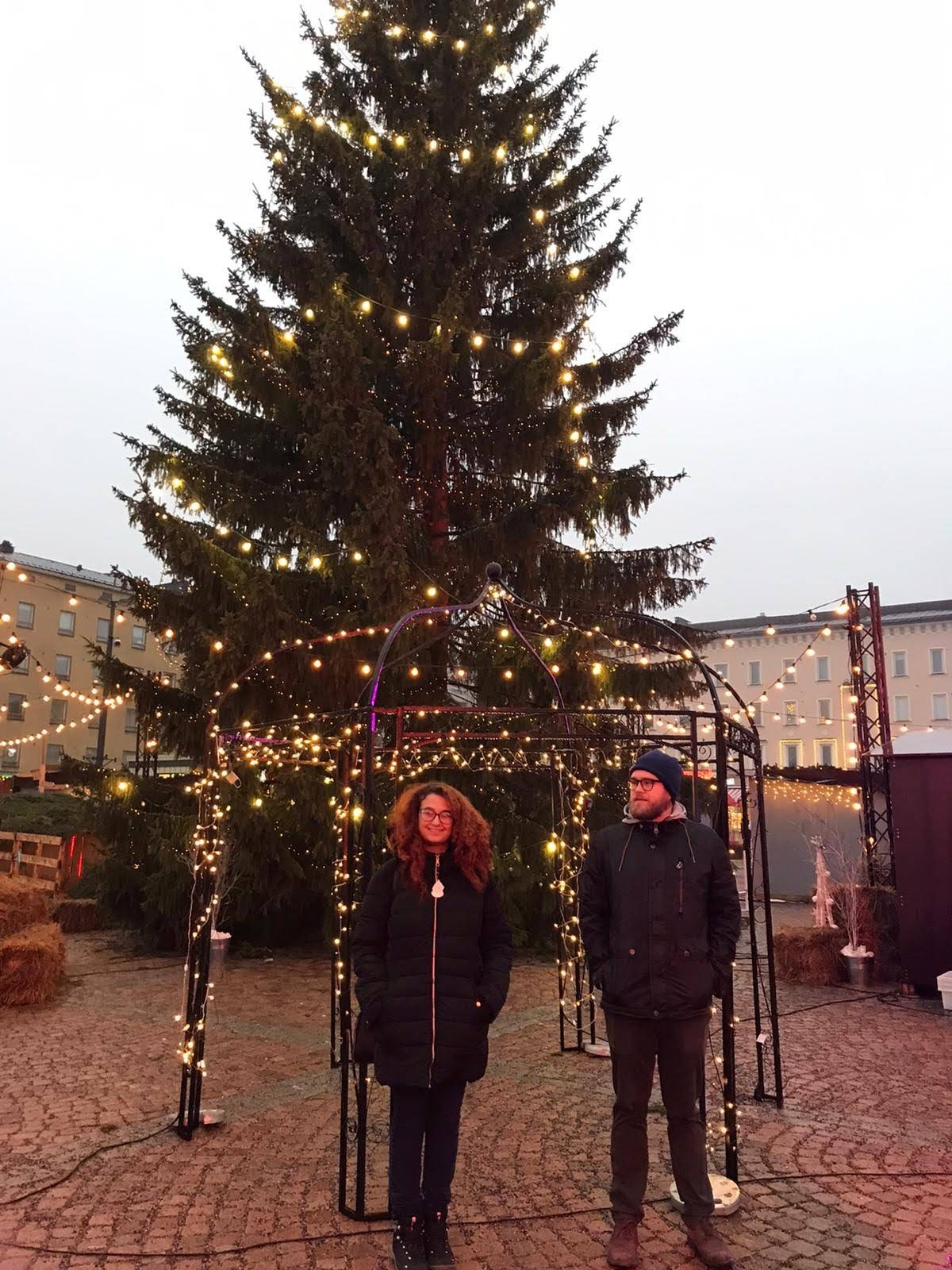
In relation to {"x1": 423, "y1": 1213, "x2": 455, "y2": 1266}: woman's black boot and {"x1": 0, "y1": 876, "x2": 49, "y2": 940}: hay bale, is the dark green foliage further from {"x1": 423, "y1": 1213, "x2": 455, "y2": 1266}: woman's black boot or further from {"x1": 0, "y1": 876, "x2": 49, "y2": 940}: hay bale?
{"x1": 423, "y1": 1213, "x2": 455, "y2": 1266}: woman's black boot

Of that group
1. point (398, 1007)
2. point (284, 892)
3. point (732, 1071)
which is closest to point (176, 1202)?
point (398, 1007)

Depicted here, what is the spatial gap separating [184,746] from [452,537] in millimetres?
4553

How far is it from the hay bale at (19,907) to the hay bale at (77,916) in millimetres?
2604

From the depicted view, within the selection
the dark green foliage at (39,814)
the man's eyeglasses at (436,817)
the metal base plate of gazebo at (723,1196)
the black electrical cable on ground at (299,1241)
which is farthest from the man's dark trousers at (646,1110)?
the dark green foliage at (39,814)

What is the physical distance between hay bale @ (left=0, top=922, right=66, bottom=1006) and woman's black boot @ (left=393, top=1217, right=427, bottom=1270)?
6429mm

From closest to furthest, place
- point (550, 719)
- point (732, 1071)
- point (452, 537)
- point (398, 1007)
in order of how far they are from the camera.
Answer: point (398, 1007) < point (732, 1071) < point (550, 719) < point (452, 537)

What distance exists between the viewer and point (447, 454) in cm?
1291

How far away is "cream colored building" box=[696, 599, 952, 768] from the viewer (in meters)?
47.8

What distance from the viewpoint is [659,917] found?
3.76 m

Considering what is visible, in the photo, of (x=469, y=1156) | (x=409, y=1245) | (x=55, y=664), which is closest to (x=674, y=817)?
(x=409, y=1245)

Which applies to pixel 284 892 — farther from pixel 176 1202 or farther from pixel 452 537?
pixel 176 1202

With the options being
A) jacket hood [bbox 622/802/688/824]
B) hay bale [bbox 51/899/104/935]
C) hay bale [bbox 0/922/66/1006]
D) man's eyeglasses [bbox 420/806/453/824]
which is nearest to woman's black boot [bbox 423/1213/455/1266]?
man's eyeglasses [bbox 420/806/453/824]

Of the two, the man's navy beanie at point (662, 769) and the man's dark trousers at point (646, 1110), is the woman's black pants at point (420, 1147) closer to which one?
the man's dark trousers at point (646, 1110)

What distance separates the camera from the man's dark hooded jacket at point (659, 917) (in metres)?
3.69
